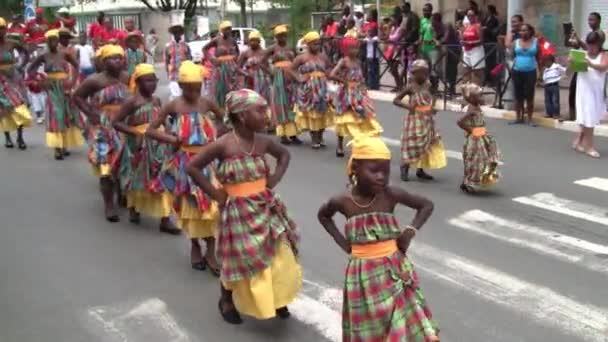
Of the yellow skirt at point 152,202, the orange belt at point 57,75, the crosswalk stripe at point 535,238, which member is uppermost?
the orange belt at point 57,75

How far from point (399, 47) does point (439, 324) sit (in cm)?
1279

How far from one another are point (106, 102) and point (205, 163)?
128 inches

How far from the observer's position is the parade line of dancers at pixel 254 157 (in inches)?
164

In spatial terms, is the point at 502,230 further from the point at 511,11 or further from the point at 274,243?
the point at 511,11

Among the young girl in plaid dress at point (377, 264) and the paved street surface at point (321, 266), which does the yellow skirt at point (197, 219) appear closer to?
the paved street surface at point (321, 266)

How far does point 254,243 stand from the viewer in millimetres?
4941

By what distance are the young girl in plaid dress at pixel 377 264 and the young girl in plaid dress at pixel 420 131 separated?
517cm

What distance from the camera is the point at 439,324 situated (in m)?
5.34

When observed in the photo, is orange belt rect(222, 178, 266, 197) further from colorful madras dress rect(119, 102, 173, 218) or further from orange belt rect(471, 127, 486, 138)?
orange belt rect(471, 127, 486, 138)

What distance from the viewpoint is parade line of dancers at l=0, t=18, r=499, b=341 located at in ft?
13.7

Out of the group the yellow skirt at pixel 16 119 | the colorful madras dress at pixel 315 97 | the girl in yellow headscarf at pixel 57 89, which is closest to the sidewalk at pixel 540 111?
the colorful madras dress at pixel 315 97

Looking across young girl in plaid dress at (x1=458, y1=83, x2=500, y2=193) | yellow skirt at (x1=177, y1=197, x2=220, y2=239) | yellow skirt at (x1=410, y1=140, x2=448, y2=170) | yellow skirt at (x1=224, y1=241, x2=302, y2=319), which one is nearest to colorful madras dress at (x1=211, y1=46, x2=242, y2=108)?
yellow skirt at (x1=410, y1=140, x2=448, y2=170)

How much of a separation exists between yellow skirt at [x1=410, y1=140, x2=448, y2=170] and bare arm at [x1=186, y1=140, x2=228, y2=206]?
4.70m

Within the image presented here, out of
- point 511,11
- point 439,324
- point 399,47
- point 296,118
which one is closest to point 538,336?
point 439,324
